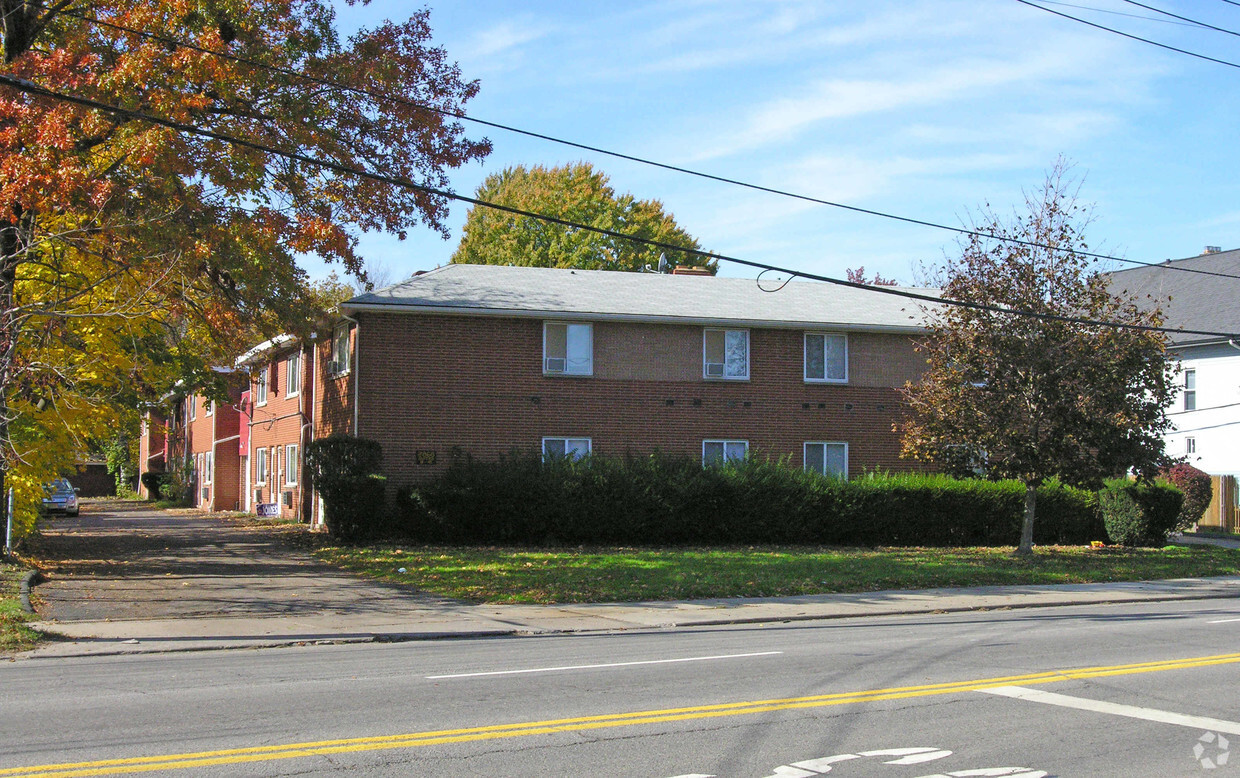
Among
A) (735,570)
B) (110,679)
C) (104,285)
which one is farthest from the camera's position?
(735,570)

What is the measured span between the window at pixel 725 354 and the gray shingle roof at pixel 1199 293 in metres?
14.9

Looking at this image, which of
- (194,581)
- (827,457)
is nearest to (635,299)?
(827,457)

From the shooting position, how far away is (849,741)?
7.49 m

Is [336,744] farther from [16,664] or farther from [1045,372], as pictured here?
[1045,372]

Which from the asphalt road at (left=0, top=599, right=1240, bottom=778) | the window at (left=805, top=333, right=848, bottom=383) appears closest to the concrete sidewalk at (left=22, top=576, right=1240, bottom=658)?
the asphalt road at (left=0, top=599, right=1240, bottom=778)

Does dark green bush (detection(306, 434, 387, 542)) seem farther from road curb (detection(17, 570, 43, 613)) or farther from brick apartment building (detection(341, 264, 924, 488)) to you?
road curb (detection(17, 570, 43, 613))

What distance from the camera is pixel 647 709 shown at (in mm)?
8648

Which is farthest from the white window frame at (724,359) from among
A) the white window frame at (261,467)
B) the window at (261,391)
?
the window at (261,391)

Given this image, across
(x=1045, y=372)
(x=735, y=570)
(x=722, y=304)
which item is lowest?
(x=735, y=570)

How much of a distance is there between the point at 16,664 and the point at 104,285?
9266 millimetres

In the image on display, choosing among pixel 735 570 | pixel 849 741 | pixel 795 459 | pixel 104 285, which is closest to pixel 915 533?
pixel 795 459

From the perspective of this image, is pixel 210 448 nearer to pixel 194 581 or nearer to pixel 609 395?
pixel 609 395

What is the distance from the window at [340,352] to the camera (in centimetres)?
2774

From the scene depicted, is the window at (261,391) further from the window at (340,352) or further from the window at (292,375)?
the window at (340,352)
